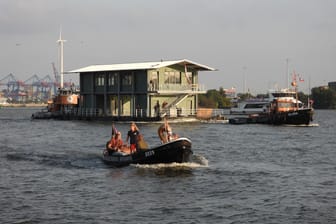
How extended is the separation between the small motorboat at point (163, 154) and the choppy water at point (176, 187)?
40 cm

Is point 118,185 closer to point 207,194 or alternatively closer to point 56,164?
point 207,194

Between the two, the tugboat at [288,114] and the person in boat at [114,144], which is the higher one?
the tugboat at [288,114]

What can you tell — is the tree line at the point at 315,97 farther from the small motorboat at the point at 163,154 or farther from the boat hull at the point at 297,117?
the small motorboat at the point at 163,154

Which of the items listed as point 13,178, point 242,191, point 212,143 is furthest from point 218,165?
point 212,143

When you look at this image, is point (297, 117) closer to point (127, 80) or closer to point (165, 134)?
point (127, 80)

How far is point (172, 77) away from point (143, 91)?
4.84 m

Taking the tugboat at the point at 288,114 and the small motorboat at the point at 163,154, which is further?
the tugboat at the point at 288,114

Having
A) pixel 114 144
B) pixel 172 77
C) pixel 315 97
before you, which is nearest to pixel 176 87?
pixel 172 77

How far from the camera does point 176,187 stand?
81.0 ft

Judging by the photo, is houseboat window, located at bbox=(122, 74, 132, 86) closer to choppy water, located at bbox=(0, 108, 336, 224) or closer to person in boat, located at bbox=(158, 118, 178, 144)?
choppy water, located at bbox=(0, 108, 336, 224)

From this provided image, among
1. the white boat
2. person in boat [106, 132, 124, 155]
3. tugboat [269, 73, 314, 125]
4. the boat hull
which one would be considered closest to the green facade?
tugboat [269, 73, 314, 125]

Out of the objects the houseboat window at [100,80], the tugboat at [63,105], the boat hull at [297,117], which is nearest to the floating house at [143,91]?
the houseboat window at [100,80]

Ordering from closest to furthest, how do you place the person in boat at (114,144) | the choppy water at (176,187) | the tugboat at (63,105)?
1. the choppy water at (176,187)
2. the person in boat at (114,144)
3. the tugboat at (63,105)

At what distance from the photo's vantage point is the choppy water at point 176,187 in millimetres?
20094
